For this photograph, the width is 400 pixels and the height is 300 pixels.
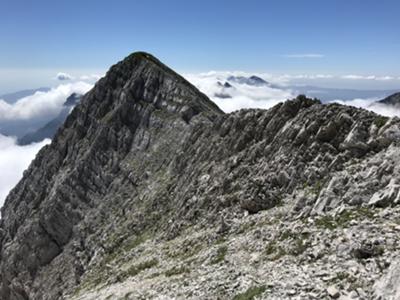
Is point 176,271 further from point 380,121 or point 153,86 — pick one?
point 153,86

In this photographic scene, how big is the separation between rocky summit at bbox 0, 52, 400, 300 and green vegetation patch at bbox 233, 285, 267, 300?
12 cm

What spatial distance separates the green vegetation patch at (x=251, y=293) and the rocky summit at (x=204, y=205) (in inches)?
4.9

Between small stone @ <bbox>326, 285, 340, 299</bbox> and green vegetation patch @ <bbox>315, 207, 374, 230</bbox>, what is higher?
green vegetation patch @ <bbox>315, 207, 374, 230</bbox>

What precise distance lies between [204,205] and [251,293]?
25.3 m

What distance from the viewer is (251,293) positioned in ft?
74.6

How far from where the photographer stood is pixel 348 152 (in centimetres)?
3725

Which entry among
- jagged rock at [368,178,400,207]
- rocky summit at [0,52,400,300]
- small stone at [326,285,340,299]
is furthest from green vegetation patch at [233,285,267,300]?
jagged rock at [368,178,400,207]

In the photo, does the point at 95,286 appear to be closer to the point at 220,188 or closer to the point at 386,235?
the point at 220,188

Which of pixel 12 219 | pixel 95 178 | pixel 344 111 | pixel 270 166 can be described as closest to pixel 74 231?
pixel 95 178

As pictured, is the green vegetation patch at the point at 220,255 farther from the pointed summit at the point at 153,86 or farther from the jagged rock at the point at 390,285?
the pointed summit at the point at 153,86

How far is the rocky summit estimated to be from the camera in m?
24.2

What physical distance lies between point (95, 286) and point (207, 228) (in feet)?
46.2

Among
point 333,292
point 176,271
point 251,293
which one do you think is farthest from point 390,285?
point 176,271

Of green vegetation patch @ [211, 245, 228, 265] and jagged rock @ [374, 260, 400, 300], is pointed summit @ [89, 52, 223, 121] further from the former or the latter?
jagged rock @ [374, 260, 400, 300]
